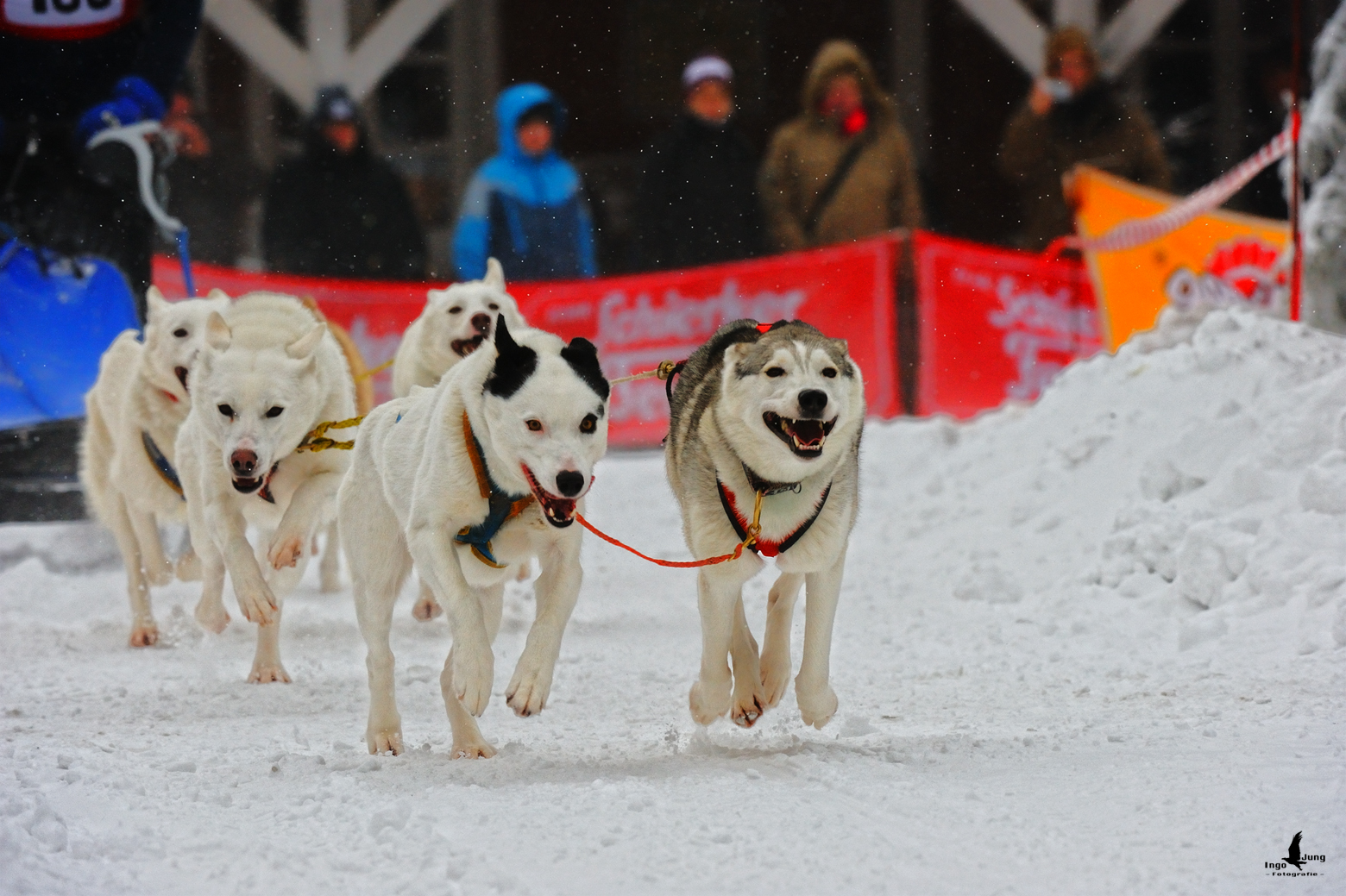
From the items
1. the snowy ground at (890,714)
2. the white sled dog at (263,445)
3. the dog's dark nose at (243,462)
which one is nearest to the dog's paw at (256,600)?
the white sled dog at (263,445)

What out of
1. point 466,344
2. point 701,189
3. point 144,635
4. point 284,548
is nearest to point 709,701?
point 284,548

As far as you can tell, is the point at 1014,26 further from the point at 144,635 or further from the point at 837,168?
the point at 144,635

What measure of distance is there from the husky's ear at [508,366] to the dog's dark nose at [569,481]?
25 centimetres

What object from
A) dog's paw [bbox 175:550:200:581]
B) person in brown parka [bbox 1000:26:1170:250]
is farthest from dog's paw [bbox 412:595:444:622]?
person in brown parka [bbox 1000:26:1170:250]

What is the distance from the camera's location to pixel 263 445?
3908 mm

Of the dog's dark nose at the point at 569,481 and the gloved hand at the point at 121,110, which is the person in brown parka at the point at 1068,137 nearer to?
the gloved hand at the point at 121,110

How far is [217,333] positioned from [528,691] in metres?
1.65

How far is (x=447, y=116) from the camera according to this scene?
12.8 metres

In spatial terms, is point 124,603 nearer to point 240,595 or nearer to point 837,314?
point 240,595

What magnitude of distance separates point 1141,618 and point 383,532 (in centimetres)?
265

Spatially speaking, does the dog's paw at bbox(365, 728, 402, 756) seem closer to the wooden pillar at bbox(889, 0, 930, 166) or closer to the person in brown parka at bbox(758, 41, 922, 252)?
the person in brown parka at bbox(758, 41, 922, 252)

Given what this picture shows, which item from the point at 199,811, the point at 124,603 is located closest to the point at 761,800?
the point at 199,811

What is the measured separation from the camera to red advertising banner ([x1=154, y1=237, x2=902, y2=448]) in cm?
884

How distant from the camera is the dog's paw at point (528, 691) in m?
3.10
